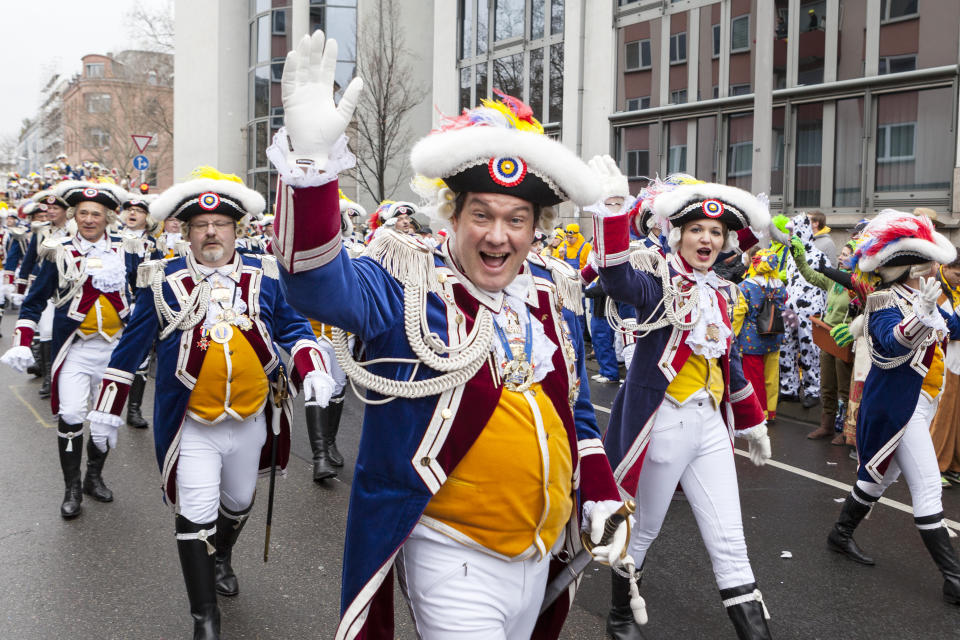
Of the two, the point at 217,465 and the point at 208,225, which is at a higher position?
the point at 208,225

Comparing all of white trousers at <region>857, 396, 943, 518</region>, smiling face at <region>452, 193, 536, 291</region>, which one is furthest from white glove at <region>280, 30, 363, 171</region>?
white trousers at <region>857, 396, 943, 518</region>

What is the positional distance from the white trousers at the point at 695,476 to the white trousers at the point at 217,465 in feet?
6.37

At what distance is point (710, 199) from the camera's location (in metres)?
4.06

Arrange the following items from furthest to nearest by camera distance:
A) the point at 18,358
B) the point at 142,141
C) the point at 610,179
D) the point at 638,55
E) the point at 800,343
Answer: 1. the point at 142,141
2. the point at 638,55
3. the point at 800,343
4. the point at 18,358
5. the point at 610,179

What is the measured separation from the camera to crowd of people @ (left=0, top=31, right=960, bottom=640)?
226 cm

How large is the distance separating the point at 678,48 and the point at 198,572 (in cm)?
1477

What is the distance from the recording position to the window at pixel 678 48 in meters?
16.0

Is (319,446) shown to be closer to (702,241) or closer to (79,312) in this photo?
(79,312)

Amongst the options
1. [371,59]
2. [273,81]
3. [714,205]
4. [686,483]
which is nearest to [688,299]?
[714,205]

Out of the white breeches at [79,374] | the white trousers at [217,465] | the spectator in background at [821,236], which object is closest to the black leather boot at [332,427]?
the white breeches at [79,374]

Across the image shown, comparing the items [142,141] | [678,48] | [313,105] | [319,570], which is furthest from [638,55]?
[313,105]

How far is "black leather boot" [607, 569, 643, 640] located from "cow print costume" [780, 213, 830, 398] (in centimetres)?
627

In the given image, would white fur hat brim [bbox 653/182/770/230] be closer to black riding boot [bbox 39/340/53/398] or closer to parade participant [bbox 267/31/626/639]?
parade participant [bbox 267/31/626/639]

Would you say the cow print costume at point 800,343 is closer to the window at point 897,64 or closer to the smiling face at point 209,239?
the window at point 897,64
